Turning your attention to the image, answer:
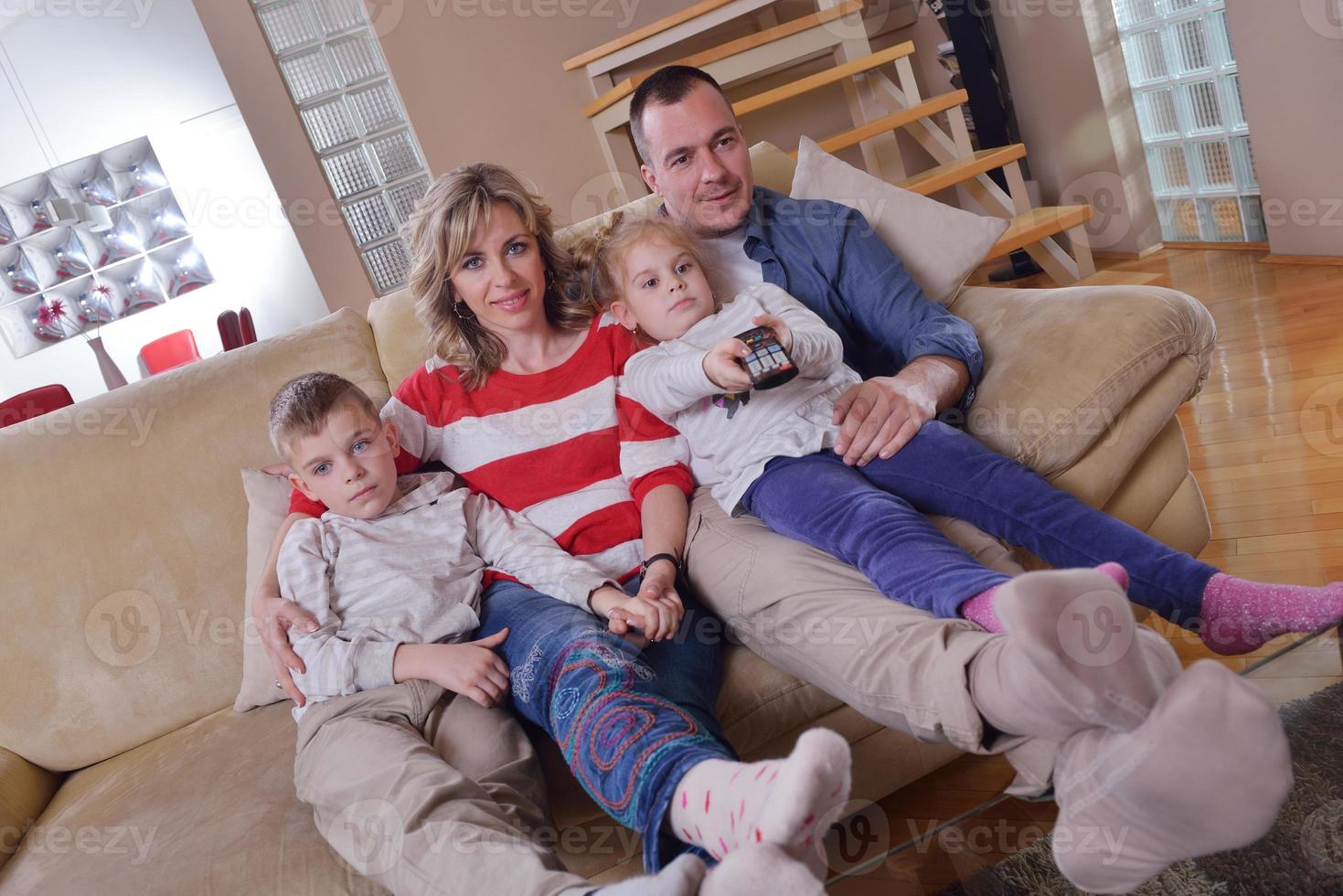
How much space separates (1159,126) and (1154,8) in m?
0.40

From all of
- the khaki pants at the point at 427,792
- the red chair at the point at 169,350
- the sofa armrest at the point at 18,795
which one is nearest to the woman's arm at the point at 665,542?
the khaki pants at the point at 427,792

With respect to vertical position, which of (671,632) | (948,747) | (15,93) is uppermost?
(15,93)

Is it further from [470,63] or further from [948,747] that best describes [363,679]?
[470,63]

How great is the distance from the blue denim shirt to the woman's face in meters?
0.38

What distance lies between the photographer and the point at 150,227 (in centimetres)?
584

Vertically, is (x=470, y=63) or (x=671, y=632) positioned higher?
(x=470, y=63)

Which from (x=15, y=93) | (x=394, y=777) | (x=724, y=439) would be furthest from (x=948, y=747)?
(x=15, y=93)

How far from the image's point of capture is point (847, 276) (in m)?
1.67

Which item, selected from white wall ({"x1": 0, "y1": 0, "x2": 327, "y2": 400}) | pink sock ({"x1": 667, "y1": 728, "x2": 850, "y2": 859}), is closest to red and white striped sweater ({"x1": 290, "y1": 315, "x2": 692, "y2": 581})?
pink sock ({"x1": 667, "y1": 728, "x2": 850, "y2": 859})

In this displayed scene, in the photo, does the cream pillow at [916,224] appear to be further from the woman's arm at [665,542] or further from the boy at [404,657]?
the boy at [404,657]

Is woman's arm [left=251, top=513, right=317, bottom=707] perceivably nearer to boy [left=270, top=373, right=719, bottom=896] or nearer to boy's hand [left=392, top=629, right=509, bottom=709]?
boy [left=270, top=373, right=719, bottom=896]

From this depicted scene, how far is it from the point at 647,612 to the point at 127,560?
95 centimetres

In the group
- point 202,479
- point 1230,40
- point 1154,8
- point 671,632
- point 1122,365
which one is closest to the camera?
point 671,632

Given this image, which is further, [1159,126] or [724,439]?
[1159,126]
